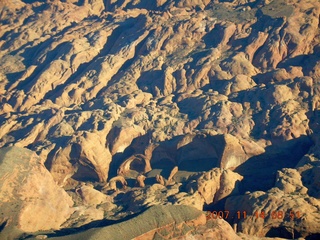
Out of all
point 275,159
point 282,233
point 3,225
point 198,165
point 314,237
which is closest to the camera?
point 314,237

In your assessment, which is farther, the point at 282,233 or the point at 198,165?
the point at 198,165

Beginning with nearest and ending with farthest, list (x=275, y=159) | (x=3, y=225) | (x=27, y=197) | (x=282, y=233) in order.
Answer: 1. (x=3, y=225)
2. (x=282, y=233)
3. (x=27, y=197)
4. (x=275, y=159)

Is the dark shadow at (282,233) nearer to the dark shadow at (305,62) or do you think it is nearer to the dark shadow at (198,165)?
the dark shadow at (198,165)

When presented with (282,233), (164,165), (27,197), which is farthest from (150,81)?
(282,233)

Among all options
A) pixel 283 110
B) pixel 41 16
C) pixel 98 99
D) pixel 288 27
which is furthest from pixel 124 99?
pixel 41 16

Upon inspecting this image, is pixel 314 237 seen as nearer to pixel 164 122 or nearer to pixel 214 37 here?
pixel 164 122

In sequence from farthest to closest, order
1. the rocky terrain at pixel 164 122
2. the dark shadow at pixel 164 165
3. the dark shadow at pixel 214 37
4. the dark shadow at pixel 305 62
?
the dark shadow at pixel 214 37
the dark shadow at pixel 305 62
the dark shadow at pixel 164 165
the rocky terrain at pixel 164 122

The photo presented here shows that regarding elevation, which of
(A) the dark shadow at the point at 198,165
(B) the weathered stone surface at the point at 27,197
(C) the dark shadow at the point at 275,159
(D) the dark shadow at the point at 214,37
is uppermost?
(B) the weathered stone surface at the point at 27,197

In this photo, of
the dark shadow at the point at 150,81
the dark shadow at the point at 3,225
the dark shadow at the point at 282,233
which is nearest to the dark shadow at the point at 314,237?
the dark shadow at the point at 282,233

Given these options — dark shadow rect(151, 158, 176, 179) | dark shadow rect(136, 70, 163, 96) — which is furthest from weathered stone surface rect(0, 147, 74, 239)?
dark shadow rect(136, 70, 163, 96)

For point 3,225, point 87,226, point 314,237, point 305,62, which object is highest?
point 3,225
